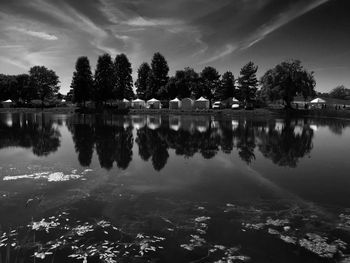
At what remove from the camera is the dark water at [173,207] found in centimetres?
685

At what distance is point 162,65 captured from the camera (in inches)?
3765

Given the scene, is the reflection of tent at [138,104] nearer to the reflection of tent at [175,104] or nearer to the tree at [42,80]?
the reflection of tent at [175,104]

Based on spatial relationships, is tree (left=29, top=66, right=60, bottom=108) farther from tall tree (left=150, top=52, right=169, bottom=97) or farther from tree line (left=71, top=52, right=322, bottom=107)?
tall tree (left=150, top=52, right=169, bottom=97)

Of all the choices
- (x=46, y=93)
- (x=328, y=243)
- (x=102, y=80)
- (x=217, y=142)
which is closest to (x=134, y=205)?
(x=328, y=243)

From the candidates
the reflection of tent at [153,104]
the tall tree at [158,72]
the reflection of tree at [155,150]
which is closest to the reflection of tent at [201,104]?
the reflection of tent at [153,104]

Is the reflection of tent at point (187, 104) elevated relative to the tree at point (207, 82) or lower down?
lower down

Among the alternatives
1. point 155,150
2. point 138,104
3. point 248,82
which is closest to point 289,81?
point 248,82

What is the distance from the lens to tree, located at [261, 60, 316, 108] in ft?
219

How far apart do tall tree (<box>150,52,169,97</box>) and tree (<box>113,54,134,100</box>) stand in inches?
324

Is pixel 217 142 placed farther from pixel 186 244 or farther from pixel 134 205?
pixel 186 244

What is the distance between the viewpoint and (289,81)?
6738cm

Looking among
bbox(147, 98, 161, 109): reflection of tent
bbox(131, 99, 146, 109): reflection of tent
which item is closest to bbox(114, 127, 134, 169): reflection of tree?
bbox(147, 98, 161, 109): reflection of tent

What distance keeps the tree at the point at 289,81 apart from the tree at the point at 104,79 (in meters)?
44.4

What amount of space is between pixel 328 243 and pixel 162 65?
9183 cm
